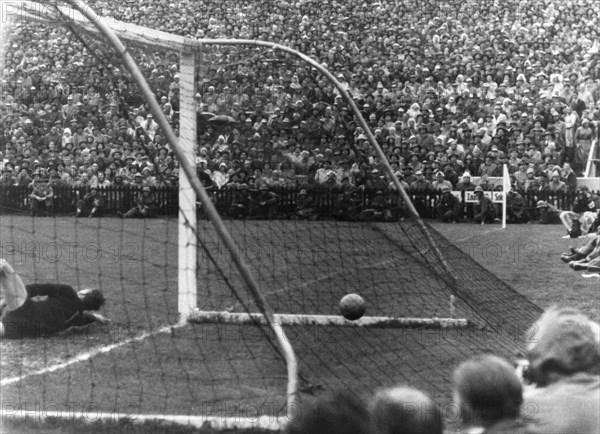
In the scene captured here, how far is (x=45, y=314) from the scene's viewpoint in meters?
8.15

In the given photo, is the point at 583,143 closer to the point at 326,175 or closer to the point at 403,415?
the point at 326,175

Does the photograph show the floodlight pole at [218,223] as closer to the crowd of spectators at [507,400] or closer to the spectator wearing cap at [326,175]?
the crowd of spectators at [507,400]

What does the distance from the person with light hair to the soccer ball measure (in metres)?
5.83

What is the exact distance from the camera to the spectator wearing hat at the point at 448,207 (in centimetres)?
2278

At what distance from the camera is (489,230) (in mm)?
20469

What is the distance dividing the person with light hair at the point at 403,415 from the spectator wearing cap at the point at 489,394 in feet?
1.24

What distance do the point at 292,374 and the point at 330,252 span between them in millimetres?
10406

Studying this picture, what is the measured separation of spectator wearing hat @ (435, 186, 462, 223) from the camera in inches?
897

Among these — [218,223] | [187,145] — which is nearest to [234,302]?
[187,145]

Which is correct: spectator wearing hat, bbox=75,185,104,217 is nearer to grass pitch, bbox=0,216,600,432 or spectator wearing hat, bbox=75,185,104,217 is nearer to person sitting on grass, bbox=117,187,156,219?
person sitting on grass, bbox=117,187,156,219

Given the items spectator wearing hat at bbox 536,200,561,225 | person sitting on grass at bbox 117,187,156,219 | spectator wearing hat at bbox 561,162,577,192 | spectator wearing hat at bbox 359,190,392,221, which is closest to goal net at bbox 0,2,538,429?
spectator wearing hat at bbox 359,190,392,221

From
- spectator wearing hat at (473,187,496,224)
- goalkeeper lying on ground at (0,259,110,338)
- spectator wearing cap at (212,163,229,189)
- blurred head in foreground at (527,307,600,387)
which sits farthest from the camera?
spectator wearing hat at (473,187,496,224)

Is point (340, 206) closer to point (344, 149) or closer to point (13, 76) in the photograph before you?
point (344, 149)

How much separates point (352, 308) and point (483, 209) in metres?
14.3
